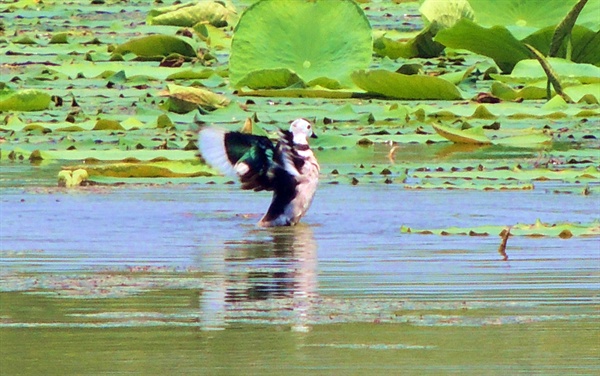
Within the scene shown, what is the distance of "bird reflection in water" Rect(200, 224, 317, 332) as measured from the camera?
503 cm

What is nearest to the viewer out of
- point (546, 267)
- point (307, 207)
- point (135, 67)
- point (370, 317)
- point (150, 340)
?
point (150, 340)

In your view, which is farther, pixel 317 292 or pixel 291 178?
pixel 291 178

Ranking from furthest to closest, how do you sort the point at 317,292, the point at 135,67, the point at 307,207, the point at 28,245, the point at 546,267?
1. the point at 135,67
2. the point at 307,207
3. the point at 28,245
4. the point at 546,267
5. the point at 317,292

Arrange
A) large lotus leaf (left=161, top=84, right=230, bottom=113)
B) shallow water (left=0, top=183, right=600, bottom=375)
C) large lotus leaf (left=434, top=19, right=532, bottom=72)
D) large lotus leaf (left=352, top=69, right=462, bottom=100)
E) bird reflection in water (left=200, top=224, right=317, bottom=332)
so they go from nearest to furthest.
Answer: shallow water (left=0, top=183, right=600, bottom=375) → bird reflection in water (left=200, top=224, right=317, bottom=332) → large lotus leaf (left=161, top=84, right=230, bottom=113) → large lotus leaf (left=352, top=69, right=462, bottom=100) → large lotus leaf (left=434, top=19, right=532, bottom=72)

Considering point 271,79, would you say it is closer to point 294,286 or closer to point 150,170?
point 150,170

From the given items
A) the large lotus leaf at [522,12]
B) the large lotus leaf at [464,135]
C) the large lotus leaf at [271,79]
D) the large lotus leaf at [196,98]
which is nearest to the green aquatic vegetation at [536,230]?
the large lotus leaf at [464,135]

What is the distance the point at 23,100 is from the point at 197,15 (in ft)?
20.3

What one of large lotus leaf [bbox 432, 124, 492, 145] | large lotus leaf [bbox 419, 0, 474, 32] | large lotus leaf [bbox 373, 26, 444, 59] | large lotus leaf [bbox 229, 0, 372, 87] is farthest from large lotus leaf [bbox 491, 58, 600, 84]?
large lotus leaf [bbox 373, 26, 444, 59]

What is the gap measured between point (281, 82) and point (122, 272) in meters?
6.07

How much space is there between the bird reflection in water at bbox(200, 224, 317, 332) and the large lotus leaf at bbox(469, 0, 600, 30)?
6.18m

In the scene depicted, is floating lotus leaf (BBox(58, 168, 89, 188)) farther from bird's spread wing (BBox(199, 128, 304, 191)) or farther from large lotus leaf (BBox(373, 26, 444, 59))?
large lotus leaf (BBox(373, 26, 444, 59))

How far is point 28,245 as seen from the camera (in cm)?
660

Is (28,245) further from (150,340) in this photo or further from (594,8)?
(594,8)

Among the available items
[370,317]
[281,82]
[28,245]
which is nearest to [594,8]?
[281,82]
